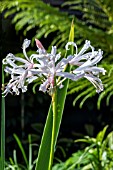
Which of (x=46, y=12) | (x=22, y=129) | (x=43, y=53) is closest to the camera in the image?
(x=43, y=53)

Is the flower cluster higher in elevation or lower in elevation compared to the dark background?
higher

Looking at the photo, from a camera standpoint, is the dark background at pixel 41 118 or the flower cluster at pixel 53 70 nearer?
the flower cluster at pixel 53 70

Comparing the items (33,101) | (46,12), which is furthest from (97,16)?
(33,101)

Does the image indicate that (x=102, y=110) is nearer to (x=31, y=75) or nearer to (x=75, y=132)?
(x=75, y=132)

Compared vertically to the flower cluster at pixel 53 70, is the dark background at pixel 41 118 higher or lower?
lower

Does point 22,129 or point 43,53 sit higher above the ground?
point 43,53

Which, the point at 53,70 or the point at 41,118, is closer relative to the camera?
the point at 53,70

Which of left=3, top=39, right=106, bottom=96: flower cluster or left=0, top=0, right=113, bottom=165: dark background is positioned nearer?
left=3, top=39, right=106, bottom=96: flower cluster

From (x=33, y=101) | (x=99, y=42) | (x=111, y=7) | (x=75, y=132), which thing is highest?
(x=111, y=7)

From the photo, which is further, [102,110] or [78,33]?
[102,110]

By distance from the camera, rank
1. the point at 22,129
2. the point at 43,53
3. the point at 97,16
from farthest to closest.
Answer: the point at 22,129 → the point at 97,16 → the point at 43,53

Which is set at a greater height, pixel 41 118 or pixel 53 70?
pixel 53 70
